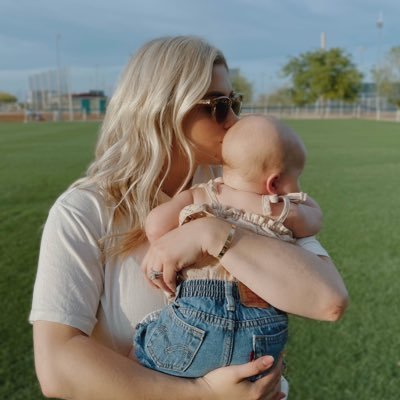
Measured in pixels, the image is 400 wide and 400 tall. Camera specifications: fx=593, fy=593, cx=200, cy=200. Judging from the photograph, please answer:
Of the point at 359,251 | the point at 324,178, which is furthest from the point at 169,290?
the point at 324,178

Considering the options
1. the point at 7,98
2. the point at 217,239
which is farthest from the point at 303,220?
the point at 7,98

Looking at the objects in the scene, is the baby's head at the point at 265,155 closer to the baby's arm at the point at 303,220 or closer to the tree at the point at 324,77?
the baby's arm at the point at 303,220

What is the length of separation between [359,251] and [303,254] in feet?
18.2

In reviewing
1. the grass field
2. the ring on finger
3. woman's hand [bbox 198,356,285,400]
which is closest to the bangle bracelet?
the ring on finger

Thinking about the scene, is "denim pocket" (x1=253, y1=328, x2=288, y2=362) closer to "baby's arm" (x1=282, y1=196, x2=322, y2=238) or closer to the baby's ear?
"baby's arm" (x1=282, y1=196, x2=322, y2=238)

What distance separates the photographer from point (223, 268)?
171 centimetres

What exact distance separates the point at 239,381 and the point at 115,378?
0.34 meters

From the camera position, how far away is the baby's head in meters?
1.77

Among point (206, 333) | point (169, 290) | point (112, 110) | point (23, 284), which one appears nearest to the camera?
point (206, 333)

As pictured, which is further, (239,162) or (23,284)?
(23,284)

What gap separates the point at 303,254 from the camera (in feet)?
5.51

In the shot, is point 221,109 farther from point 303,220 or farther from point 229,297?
point 229,297

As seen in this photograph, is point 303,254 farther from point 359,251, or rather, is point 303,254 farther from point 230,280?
point 359,251

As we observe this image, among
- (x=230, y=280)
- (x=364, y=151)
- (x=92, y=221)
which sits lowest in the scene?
(x=364, y=151)
